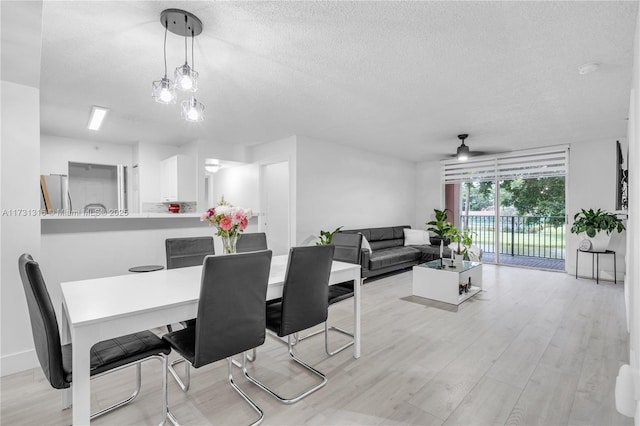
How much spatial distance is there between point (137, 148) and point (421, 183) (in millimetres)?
6370

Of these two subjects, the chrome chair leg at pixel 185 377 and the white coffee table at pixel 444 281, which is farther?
the white coffee table at pixel 444 281

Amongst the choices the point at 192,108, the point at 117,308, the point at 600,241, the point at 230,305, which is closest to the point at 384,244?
the point at 600,241

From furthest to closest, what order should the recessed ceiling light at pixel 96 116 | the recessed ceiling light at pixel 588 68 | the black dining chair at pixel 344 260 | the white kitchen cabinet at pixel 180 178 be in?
the white kitchen cabinet at pixel 180 178
the recessed ceiling light at pixel 96 116
the black dining chair at pixel 344 260
the recessed ceiling light at pixel 588 68

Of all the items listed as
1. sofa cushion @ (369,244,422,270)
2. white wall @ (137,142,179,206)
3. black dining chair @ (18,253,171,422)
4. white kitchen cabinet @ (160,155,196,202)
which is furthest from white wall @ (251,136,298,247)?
black dining chair @ (18,253,171,422)

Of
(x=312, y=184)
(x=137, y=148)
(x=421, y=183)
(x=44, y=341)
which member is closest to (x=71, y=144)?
(x=137, y=148)

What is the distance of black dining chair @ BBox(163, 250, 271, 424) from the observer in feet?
5.26

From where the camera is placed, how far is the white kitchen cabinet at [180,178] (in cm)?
547

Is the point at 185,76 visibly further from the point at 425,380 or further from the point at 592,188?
the point at 592,188

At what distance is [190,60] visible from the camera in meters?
2.57

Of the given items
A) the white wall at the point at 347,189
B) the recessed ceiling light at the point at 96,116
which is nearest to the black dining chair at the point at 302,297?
the white wall at the point at 347,189

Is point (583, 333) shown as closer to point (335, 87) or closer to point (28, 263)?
point (335, 87)

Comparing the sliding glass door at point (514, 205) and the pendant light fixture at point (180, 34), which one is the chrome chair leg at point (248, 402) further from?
the sliding glass door at point (514, 205)

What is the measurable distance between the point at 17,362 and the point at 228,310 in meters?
2.01

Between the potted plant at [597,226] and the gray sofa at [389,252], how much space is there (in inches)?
84.1
